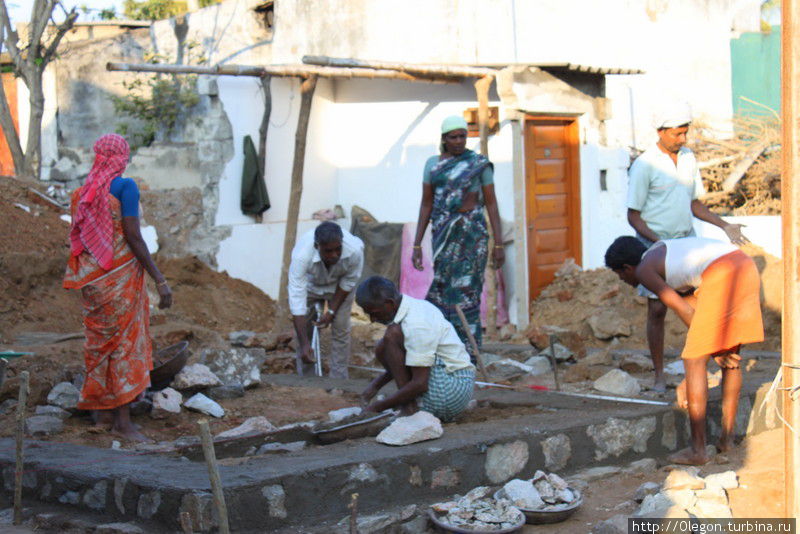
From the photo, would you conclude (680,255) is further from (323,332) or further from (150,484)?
(323,332)

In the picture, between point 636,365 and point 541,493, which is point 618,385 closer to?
point 636,365

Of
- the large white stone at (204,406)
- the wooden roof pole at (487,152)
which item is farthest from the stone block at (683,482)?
the wooden roof pole at (487,152)

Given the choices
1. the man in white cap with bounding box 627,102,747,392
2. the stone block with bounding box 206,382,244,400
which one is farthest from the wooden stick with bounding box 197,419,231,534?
the man in white cap with bounding box 627,102,747,392

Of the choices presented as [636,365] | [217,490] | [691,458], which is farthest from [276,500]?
[636,365]

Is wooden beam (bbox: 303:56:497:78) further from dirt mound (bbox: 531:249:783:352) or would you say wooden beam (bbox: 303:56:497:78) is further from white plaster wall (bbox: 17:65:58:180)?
white plaster wall (bbox: 17:65:58:180)

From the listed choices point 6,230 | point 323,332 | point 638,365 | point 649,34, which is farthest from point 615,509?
point 649,34

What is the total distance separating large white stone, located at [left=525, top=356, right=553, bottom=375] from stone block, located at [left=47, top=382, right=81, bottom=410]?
11.9ft

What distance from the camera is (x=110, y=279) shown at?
17.9ft

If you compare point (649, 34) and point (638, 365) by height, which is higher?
point (649, 34)

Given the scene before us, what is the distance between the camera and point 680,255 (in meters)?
5.17

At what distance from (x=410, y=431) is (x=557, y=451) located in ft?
2.66

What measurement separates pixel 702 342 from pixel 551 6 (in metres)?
8.05

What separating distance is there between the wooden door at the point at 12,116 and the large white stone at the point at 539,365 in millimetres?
9427

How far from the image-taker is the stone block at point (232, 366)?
6.77m
